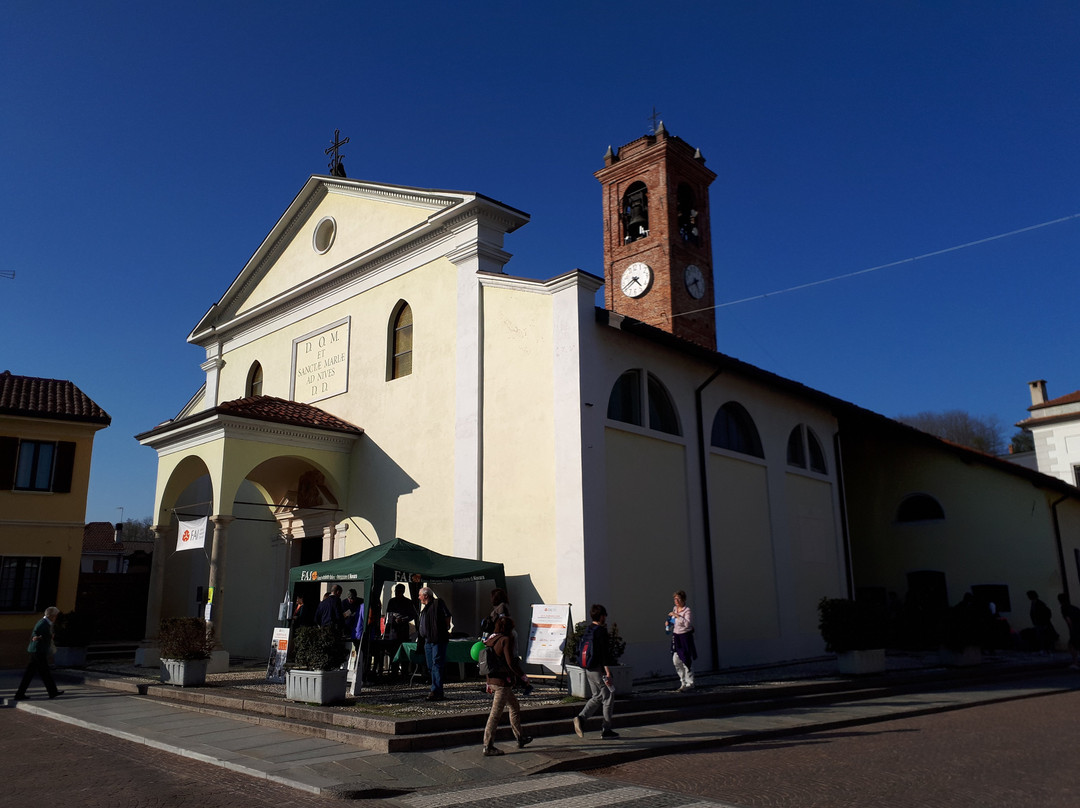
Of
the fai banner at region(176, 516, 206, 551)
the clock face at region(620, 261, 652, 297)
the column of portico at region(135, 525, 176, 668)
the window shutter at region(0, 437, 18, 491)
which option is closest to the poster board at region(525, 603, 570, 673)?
the fai banner at region(176, 516, 206, 551)

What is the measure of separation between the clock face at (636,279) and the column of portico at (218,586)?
15940 mm

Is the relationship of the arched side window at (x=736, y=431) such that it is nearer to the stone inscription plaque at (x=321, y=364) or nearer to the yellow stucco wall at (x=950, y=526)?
the yellow stucco wall at (x=950, y=526)

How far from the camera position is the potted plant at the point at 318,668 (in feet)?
33.4

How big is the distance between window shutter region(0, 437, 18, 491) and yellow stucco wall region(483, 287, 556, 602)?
1257cm

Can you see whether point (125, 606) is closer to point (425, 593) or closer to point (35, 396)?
point (35, 396)

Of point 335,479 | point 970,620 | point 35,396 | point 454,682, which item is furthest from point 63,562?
point 970,620

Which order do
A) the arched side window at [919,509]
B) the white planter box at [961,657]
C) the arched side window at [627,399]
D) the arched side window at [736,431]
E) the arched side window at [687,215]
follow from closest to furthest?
the arched side window at [627,399]
the white planter box at [961,657]
the arched side window at [736,431]
the arched side window at [919,509]
the arched side window at [687,215]

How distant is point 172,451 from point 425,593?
877 centimetres

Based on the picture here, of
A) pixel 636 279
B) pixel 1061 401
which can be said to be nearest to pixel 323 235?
pixel 636 279

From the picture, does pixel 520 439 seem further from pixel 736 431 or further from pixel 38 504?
pixel 38 504

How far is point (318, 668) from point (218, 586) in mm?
5305

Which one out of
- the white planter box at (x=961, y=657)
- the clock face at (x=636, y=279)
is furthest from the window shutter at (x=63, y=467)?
the white planter box at (x=961, y=657)

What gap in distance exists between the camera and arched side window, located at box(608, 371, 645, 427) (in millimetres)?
14164

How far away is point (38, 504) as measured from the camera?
19766 mm
